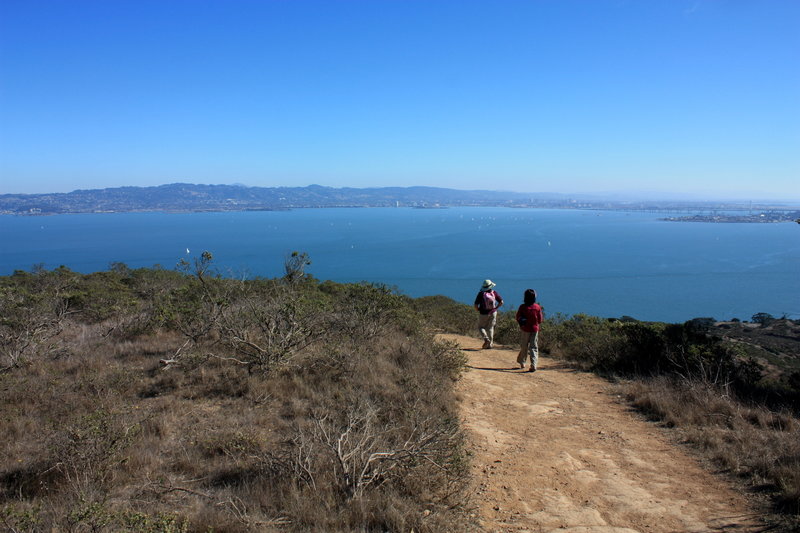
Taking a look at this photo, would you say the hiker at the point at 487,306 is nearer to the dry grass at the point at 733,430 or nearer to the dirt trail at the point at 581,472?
the dirt trail at the point at 581,472

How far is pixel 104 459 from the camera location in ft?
11.7

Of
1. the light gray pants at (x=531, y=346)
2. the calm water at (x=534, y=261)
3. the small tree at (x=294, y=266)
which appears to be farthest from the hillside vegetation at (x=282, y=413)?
the calm water at (x=534, y=261)

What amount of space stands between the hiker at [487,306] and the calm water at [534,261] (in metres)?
29.1

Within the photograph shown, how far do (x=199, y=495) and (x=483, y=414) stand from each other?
343 centimetres

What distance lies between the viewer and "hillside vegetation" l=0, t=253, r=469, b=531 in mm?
3043

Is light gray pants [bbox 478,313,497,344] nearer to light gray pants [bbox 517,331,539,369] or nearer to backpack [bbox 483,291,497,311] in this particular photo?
backpack [bbox 483,291,497,311]

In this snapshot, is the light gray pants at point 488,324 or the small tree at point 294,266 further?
the small tree at point 294,266

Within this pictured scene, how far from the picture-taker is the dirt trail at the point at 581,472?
130 inches

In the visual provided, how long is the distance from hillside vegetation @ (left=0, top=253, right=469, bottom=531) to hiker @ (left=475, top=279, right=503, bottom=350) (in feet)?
4.62

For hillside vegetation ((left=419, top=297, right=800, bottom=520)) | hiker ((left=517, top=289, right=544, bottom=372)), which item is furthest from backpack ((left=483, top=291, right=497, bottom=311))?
hillside vegetation ((left=419, top=297, right=800, bottom=520))

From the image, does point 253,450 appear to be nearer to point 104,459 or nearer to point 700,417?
point 104,459

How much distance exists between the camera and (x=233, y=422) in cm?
473

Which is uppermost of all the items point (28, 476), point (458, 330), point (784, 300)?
point (28, 476)

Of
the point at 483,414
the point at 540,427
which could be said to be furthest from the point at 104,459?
the point at 540,427
